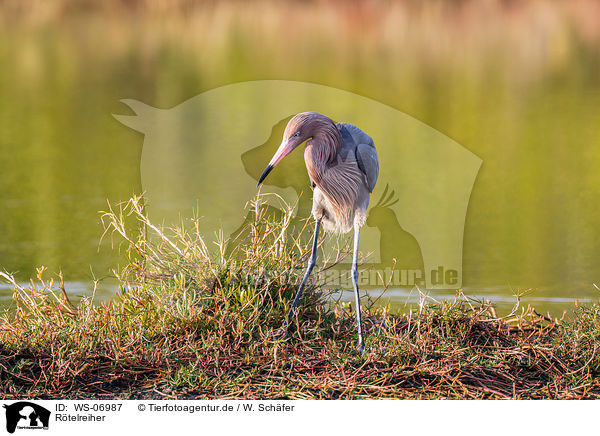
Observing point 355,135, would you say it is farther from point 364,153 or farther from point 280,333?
point 280,333

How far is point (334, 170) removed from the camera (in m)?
4.60

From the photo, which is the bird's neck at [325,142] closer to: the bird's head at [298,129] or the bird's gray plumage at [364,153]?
the bird's head at [298,129]

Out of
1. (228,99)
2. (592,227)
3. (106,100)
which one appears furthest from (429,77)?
(592,227)

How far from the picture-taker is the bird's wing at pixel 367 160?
186 inches

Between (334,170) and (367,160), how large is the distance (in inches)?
10.1

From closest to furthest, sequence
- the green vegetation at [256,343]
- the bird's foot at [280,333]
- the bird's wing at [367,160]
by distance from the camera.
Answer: the green vegetation at [256,343]
the bird's foot at [280,333]
the bird's wing at [367,160]

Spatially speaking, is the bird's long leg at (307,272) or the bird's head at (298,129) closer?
the bird's head at (298,129)

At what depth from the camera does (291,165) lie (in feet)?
33.0
